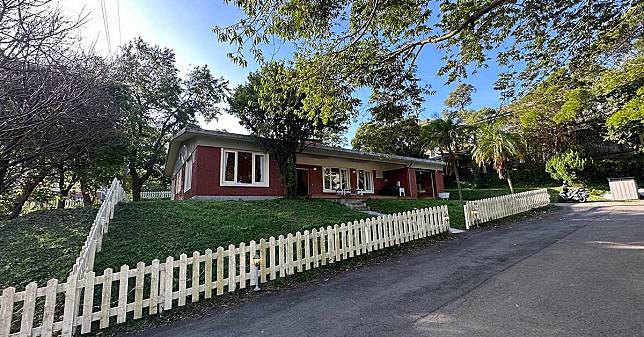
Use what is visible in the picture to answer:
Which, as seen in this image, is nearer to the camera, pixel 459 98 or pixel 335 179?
pixel 335 179

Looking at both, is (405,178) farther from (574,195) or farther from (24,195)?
(24,195)

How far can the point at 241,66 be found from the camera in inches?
228

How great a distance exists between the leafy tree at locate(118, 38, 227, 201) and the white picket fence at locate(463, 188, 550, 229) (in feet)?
64.6

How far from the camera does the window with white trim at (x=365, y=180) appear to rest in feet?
65.7

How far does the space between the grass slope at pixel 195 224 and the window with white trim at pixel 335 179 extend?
632cm

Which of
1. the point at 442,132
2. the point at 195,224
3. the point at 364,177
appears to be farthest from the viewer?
the point at 364,177

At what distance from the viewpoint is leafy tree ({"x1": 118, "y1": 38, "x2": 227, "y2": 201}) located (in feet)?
66.7

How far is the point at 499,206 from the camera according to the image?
36.9 ft

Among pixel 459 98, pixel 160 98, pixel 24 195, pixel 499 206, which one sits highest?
pixel 459 98

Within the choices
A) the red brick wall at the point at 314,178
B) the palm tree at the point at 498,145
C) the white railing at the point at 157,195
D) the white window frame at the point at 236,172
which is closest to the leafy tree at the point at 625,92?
the palm tree at the point at 498,145

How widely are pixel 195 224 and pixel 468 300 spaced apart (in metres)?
6.79

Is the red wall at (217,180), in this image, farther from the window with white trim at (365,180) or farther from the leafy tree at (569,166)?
the leafy tree at (569,166)

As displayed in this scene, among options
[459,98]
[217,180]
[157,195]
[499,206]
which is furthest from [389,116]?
[459,98]

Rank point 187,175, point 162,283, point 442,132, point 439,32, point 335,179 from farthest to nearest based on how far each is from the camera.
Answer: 1. point 335,179
2. point 187,175
3. point 442,132
4. point 439,32
5. point 162,283
